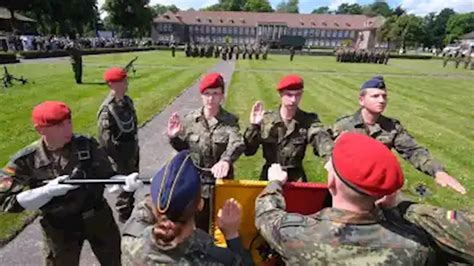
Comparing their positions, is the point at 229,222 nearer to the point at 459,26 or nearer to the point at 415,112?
the point at 415,112

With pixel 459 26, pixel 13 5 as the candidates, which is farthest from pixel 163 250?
pixel 459 26

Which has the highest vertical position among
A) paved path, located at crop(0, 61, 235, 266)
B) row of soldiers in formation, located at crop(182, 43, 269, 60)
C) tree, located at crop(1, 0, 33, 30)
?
tree, located at crop(1, 0, 33, 30)

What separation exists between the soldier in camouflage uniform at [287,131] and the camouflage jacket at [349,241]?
219cm

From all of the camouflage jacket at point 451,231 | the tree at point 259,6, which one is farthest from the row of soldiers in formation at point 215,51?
the tree at point 259,6

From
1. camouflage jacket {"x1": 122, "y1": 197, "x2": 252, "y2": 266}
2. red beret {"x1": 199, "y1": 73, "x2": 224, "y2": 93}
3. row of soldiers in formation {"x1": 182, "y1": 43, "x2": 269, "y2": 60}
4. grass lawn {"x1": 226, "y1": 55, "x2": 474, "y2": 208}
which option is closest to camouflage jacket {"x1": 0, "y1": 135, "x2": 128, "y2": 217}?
red beret {"x1": 199, "y1": 73, "x2": 224, "y2": 93}

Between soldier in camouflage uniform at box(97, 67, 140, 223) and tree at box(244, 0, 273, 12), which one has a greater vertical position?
tree at box(244, 0, 273, 12)

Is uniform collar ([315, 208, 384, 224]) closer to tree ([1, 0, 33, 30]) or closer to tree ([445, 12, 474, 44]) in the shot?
tree ([1, 0, 33, 30])

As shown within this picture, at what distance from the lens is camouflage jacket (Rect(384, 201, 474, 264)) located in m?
2.27

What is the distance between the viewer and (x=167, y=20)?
126m

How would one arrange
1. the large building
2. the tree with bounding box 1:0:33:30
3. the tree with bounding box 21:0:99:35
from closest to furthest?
the tree with bounding box 1:0:33:30 < the tree with bounding box 21:0:99:35 < the large building

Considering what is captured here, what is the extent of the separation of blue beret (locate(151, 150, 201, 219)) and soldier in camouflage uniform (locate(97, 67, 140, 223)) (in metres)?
3.73

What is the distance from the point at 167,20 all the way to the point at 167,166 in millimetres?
130173

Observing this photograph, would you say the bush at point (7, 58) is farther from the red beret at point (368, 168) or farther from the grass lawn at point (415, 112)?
the red beret at point (368, 168)

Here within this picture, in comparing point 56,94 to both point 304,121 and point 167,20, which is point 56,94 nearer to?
point 304,121
